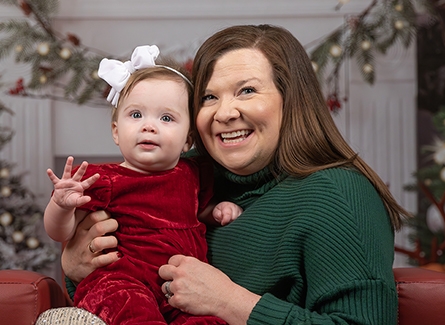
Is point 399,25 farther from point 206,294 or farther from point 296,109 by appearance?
point 206,294

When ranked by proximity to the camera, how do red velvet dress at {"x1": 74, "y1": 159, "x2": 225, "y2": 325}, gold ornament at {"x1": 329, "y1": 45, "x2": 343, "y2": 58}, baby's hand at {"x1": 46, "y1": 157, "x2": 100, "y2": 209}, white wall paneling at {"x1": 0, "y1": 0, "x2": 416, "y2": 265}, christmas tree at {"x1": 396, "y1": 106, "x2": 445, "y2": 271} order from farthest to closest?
white wall paneling at {"x1": 0, "y1": 0, "x2": 416, "y2": 265} → gold ornament at {"x1": 329, "y1": 45, "x2": 343, "y2": 58} → christmas tree at {"x1": 396, "y1": 106, "x2": 445, "y2": 271} → red velvet dress at {"x1": 74, "y1": 159, "x2": 225, "y2": 325} → baby's hand at {"x1": 46, "y1": 157, "x2": 100, "y2": 209}

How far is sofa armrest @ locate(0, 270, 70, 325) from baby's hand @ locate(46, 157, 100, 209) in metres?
0.34

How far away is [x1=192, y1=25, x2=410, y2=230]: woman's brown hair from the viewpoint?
5.53 ft

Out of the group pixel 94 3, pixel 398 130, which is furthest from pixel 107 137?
pixel 398 130

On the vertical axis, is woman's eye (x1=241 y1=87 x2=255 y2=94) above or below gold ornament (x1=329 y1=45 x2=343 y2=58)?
below

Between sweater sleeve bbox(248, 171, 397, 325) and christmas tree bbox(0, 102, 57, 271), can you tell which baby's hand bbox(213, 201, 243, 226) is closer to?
sweater sleeve bbox(248, 171, 397, 325)

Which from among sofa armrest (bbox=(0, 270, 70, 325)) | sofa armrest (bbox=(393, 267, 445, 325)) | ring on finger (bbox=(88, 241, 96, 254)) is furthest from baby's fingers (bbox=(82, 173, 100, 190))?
sofa armrest (bbox=(393, 267, 445, 325))

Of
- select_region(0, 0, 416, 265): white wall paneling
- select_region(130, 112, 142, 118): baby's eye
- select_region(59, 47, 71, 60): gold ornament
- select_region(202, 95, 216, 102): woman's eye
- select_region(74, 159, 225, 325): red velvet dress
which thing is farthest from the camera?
select_region(0, 0, 416, 265): white wall paneling

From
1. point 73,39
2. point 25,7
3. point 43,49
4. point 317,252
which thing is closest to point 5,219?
point 43,49

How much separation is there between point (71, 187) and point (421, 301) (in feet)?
2.96

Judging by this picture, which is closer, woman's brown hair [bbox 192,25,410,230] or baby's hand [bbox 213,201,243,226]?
woman's brown hair [bbox 192,25,410,230]

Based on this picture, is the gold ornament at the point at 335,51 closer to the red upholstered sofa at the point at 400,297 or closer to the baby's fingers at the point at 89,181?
the red upholstered sofa at the point at 400,297

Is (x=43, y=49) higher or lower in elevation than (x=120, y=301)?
higher

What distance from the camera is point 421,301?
5.24ft
